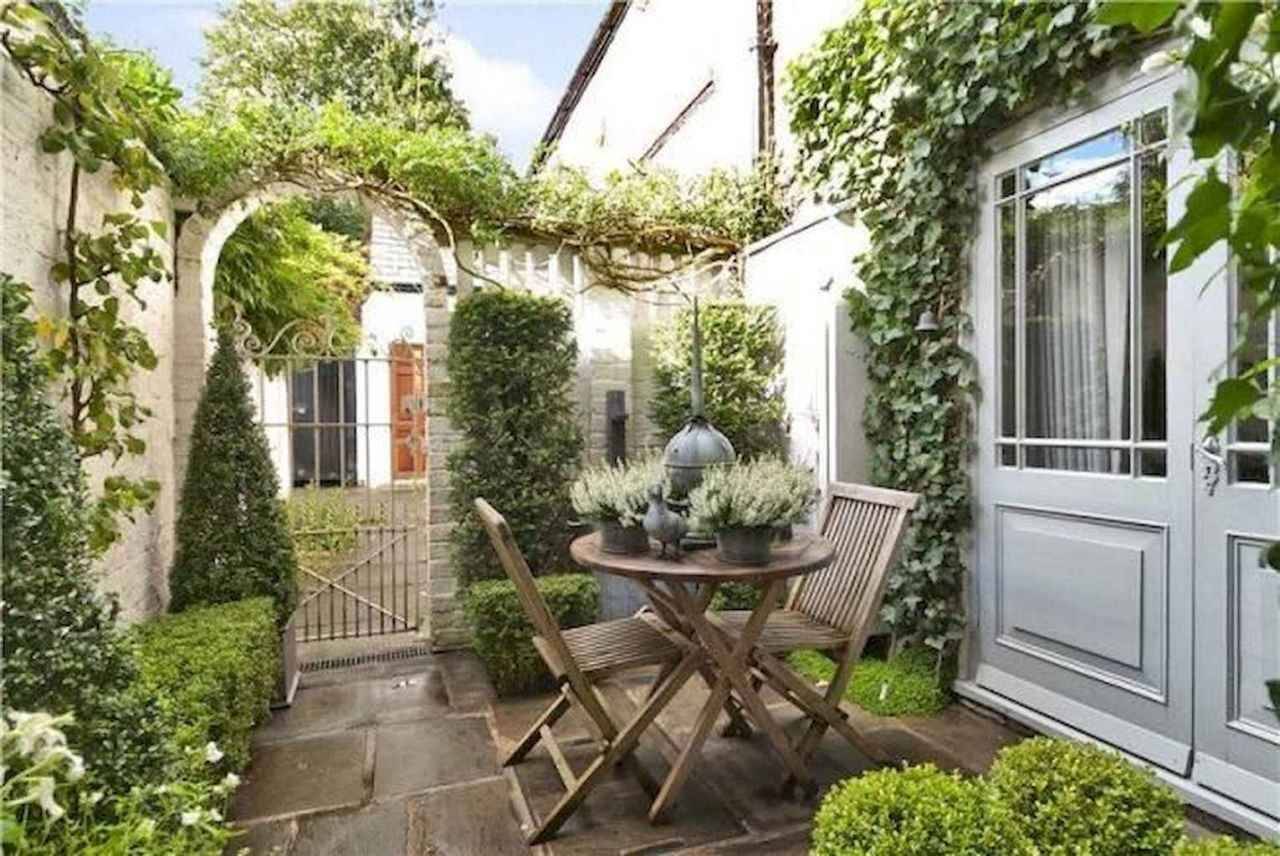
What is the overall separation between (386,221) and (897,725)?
141 inches

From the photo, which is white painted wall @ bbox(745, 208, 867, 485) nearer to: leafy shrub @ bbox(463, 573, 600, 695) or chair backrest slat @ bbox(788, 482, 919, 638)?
chair backrest slat @ bbox(788, 482, 919, 638)

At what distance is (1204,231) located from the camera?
28.1 inches

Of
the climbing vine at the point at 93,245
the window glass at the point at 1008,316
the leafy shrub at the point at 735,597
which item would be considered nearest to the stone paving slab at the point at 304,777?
the climbing vine at the point at 93,245

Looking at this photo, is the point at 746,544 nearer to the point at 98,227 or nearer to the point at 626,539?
the point at 626,539

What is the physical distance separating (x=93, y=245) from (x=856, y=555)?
2.90 metres

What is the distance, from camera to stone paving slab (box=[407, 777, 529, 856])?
2059 millimetres

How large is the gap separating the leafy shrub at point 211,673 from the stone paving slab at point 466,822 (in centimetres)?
64

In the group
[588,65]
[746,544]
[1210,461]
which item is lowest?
[746,544]

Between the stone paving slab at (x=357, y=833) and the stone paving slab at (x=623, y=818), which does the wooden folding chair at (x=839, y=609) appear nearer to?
the stone paving slab at (x=623, y=818)

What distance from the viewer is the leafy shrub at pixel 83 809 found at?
1026mm

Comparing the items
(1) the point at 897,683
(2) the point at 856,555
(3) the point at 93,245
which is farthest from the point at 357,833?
(1) the point at 897,683

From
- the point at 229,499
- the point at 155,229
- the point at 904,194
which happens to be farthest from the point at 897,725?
the point at 155,229

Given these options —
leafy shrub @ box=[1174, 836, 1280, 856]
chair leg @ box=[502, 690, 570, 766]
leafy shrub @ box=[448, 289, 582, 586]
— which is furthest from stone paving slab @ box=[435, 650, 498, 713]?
leafy shrub @ box=[1174, 836, 1280, 856]

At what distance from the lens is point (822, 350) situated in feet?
12.0
